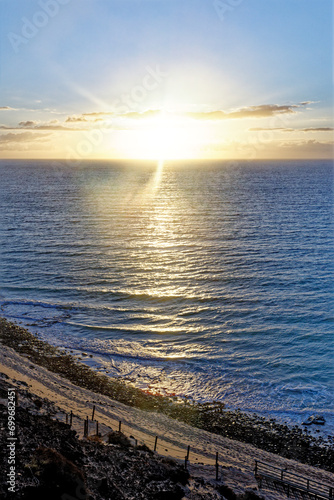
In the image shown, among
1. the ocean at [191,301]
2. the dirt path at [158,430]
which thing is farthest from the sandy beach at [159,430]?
the ocean at [191,301]

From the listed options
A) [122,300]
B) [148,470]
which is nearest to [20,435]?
[148,470]

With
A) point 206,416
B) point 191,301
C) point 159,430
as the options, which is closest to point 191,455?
point 159,430

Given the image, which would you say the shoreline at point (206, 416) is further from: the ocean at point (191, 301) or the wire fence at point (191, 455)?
the wire fence at point (191, 455)

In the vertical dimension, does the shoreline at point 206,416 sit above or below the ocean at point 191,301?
below

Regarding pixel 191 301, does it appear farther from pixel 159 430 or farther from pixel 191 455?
pixel 191 455

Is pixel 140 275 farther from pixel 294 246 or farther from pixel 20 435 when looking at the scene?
pixel 20 435

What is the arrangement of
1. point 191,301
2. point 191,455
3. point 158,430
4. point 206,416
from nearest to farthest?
point 191,455 → point 158,430 → point 206,416 → point 191,301

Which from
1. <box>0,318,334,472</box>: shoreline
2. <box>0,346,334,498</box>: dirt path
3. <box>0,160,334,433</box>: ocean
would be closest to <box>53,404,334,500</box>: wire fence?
<box>0,346,334,498</box>: dirt path
